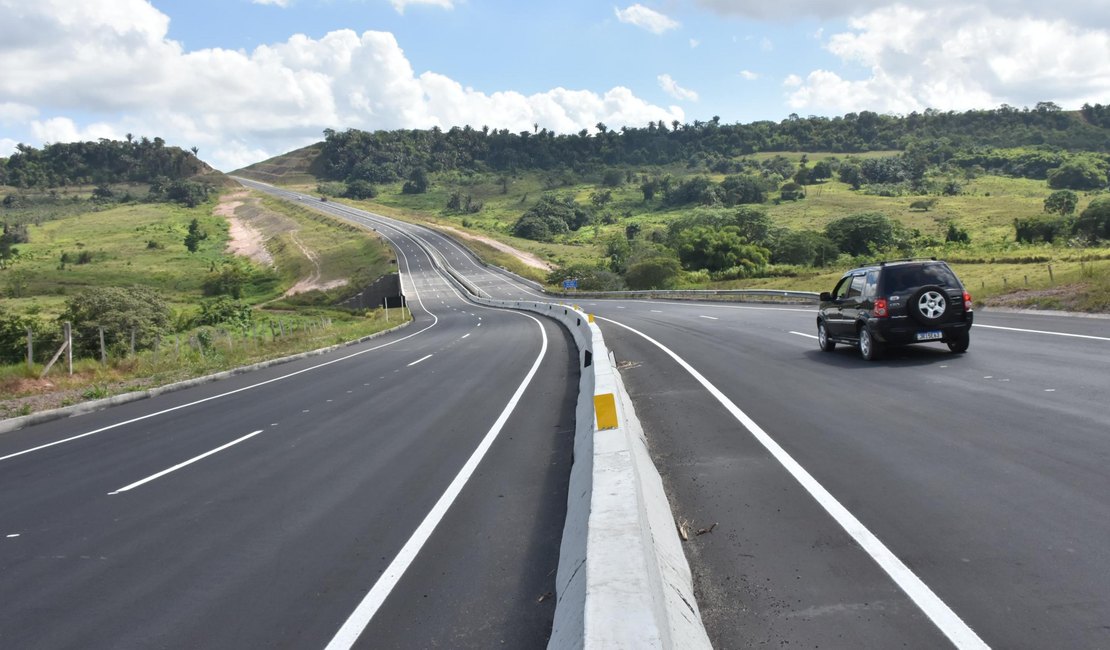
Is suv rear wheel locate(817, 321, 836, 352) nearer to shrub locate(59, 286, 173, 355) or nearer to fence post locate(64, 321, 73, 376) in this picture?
fence post locate(64, 321, 73, 376)

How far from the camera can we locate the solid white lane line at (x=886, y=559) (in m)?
4.01

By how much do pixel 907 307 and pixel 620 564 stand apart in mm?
11653

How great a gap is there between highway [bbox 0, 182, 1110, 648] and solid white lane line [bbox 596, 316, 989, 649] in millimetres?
18

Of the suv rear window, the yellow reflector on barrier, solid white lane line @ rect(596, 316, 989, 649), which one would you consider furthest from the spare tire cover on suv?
the yellow reflector on barrier

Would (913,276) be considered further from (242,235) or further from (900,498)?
(242,235)

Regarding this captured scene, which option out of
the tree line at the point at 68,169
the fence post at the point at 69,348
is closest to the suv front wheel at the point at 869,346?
the fence post at the point at 69,348

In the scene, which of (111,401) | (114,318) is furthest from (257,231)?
(111,401)

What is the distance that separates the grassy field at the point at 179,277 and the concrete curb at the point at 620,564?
47.3 ft

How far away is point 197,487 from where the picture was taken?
854cm

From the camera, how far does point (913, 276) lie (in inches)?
571

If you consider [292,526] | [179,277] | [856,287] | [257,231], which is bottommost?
[292,526]

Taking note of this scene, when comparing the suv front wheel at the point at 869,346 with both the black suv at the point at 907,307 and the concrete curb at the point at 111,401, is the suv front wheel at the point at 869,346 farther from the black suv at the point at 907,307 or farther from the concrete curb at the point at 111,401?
the concrete curb at the point at 111,401

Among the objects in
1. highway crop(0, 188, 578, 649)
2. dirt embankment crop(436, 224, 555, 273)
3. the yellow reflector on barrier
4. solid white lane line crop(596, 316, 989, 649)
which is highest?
dirt embankment crop(436, 224, 555, 273)

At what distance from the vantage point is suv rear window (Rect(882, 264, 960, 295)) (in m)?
14.4
